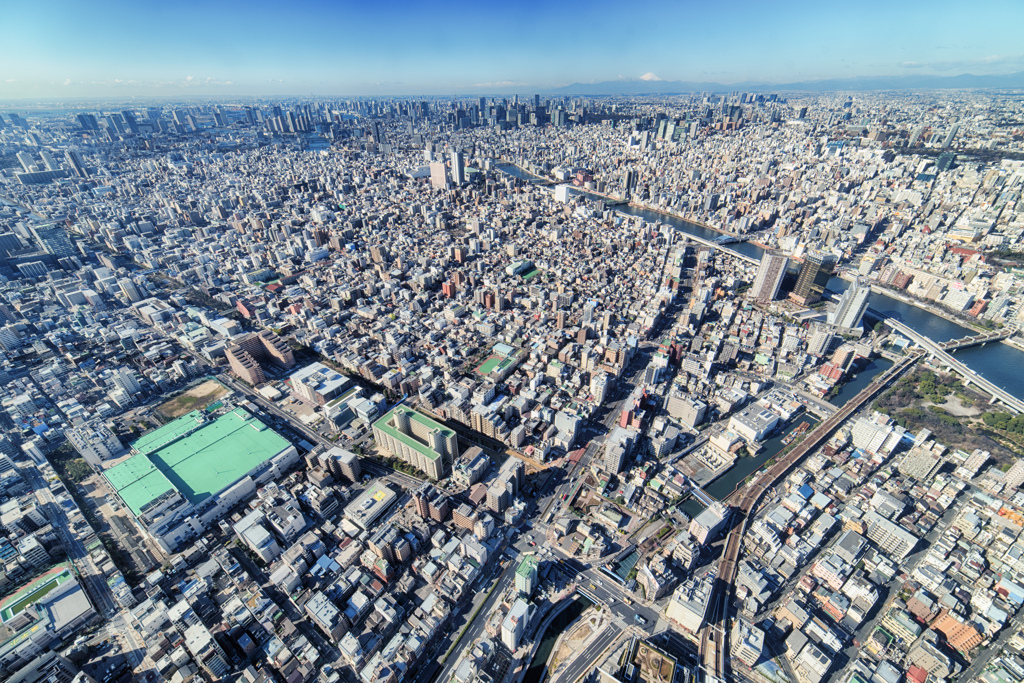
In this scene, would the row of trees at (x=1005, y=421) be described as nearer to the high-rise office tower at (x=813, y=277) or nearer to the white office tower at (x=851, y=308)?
the white office tower at (x=851, y=308)

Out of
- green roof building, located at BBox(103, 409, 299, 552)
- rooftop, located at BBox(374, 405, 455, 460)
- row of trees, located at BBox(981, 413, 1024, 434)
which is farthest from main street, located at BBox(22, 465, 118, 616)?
row of trees, located at BBox(981, 413, 1024, 434)

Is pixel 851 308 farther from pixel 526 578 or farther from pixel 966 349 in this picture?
pixel 526 578

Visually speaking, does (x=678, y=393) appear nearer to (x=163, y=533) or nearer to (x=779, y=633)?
(x=779, y=633)

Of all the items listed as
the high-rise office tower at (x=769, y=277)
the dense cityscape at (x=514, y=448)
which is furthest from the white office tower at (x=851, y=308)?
the high-rise office tower at (x=769, y=277)

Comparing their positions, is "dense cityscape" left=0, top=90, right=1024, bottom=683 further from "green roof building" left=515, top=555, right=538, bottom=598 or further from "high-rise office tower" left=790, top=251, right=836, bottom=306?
"high-rise office tower" left=790, top=251, right=836, bottom=306

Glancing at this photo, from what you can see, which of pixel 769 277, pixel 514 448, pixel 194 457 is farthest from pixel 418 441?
pixel 769 277

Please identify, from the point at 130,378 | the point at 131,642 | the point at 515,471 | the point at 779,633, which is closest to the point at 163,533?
the point at 131,642
